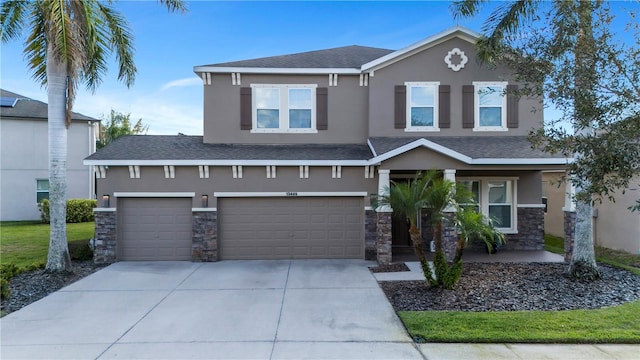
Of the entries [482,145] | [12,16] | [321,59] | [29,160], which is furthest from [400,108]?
[29,160]

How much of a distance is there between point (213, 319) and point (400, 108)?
8661mm

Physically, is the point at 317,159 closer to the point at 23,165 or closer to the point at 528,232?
the point at 528,232

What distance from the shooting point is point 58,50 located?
819 cm

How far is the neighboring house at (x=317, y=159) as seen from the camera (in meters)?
10.4

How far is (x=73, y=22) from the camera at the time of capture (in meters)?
8.33

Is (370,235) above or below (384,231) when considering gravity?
below

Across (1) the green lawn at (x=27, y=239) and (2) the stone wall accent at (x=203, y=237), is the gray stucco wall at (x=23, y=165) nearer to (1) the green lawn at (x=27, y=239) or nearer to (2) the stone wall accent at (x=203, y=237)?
(1) the green lawn at (x=27, y=239)

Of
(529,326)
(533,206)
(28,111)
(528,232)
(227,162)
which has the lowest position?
(529,326)

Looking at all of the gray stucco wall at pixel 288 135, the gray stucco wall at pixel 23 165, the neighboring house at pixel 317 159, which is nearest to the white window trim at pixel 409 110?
the neighboring house at pixel 317 159

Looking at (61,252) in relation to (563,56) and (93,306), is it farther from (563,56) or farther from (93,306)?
(563,56)

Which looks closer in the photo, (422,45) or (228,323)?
(228,323)

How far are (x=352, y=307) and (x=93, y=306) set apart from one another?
5007 mm

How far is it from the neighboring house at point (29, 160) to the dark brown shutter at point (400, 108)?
16730 millimetres

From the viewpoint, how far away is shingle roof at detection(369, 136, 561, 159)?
998cm
